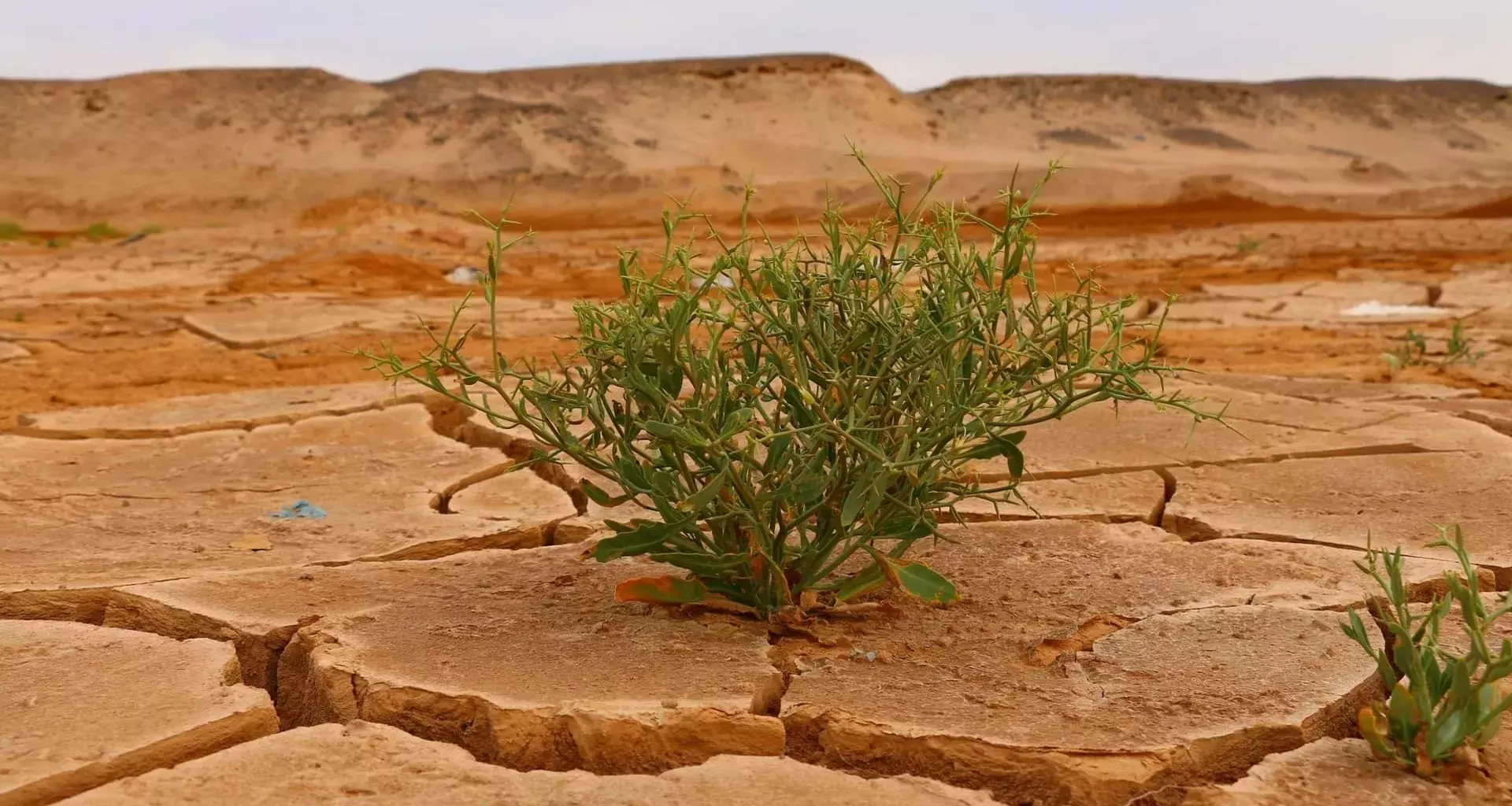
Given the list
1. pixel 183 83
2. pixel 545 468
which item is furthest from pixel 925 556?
pixel 183 83

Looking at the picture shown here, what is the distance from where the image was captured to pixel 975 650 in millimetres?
1842

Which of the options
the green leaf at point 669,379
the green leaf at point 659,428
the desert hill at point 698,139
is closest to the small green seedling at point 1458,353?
the green leaf at point 669,379

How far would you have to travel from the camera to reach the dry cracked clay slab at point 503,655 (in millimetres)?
1629

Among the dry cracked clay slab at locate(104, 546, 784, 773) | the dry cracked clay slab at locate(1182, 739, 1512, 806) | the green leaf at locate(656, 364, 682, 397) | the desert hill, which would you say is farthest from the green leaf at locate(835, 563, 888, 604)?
the desert hill

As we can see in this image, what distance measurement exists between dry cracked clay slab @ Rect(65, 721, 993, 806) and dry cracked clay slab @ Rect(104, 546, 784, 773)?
0.07 m

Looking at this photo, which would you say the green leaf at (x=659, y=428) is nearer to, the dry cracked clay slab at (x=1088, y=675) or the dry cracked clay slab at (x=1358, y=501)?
the dry cracked clay slab at (x=1088, y=675)

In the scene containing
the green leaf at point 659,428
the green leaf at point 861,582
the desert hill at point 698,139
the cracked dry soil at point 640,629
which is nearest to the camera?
the cracked dry soil at point 640,629

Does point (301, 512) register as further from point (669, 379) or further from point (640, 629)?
point (669, 379)

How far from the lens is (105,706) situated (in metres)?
1.67

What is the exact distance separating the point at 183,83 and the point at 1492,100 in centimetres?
2845

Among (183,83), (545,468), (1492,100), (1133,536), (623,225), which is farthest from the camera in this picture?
(1492,100)

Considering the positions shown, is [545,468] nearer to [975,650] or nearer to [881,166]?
[975,650]

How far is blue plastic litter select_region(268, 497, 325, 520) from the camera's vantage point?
2.69 metres

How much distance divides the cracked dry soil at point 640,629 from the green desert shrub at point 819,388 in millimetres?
123
